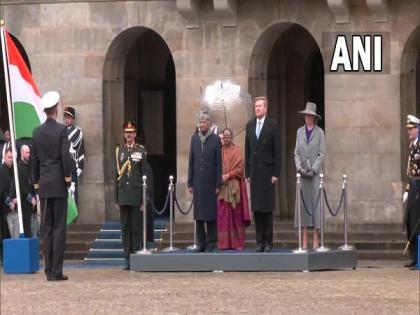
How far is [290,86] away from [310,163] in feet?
25.8

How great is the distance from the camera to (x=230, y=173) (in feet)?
74.2

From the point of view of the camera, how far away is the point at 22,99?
73.5 feet

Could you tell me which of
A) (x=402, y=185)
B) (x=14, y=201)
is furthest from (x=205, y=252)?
(x=402, y=185)

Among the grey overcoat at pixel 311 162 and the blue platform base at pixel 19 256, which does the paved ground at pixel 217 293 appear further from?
the grey overcoat at pixel 311 162

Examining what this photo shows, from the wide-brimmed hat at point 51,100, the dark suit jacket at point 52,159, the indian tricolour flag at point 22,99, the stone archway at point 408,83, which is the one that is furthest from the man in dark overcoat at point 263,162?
the stone archway at point 408,83

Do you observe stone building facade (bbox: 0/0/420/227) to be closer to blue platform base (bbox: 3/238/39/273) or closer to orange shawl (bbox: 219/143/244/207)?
orange shawl (bbox: 219/143/244/207)

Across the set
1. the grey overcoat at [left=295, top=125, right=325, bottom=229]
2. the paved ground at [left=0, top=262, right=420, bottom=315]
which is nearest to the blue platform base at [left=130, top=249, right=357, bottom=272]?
the paved ground at [left=0, top=262, right=420, bottom=315]

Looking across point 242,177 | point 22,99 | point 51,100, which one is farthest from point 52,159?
point 242,177

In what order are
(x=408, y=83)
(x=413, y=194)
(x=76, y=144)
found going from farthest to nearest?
(x=76, y=144)
(x=408, y=83)
(x=413, y=194)

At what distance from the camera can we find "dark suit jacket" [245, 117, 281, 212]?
2214 cm

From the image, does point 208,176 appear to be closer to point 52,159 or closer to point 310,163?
point 310,163

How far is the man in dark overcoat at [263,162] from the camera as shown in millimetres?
22141

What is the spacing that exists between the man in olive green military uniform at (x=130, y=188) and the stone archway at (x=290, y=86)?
21.9 feet

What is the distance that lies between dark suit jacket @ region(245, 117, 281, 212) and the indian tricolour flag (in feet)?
9.23
